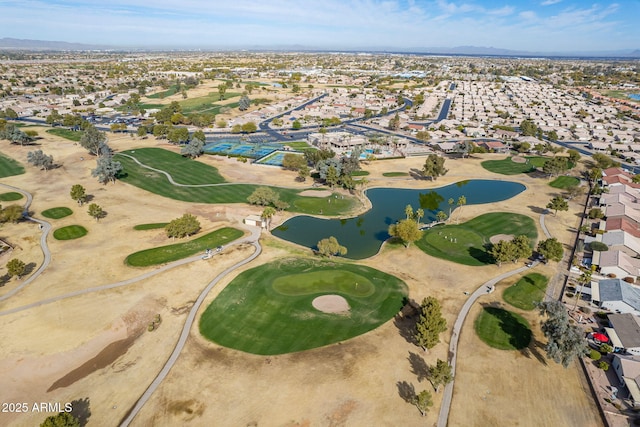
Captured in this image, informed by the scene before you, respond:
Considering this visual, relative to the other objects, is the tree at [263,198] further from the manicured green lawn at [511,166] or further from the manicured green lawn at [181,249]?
the manicured green lawn at [511,166]

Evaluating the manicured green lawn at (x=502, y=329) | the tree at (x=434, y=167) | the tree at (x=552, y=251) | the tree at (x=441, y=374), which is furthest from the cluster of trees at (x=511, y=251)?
the tree at (x=434, y=167)

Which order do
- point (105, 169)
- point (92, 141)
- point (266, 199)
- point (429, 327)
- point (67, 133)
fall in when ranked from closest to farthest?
point (429, 327) < point (266, 199) < point (105, 169) < point (92, 141) < point (67, 133)

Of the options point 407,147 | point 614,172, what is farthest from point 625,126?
point 407,147

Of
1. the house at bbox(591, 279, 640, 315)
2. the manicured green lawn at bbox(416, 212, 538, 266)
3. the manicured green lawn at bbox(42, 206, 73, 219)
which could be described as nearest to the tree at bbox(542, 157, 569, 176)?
the manicured green lawn at bbox(416, 212, 538, 266)

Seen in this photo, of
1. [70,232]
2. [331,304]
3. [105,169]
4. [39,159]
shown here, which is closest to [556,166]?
[331,304]

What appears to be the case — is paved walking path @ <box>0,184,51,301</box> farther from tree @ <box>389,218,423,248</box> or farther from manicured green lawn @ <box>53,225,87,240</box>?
tree @ <box>389,218,423,248</box>

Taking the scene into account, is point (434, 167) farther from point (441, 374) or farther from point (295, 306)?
point (441, 374)
